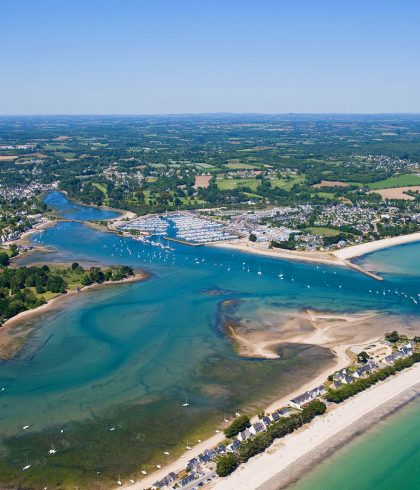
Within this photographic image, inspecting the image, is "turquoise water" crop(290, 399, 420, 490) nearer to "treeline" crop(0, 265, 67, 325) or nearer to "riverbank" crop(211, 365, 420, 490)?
"riverbank" crop(211, 365, 420, 490)

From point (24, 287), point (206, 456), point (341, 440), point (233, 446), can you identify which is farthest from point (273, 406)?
point (24, 287)

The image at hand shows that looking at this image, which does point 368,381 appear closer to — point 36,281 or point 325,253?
point 325,253

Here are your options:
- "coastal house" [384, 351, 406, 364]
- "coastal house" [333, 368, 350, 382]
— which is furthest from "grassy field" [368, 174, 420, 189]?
"coastal house" [333, 368, 350, 382]

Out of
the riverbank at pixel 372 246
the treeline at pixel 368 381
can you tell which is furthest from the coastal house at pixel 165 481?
the riverbank at pixel 372 246

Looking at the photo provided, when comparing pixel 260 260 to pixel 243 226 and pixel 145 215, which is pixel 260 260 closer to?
pixel 243 226

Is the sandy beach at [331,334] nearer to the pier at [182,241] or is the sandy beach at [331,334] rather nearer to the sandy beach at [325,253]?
the sandy beach at [325,253]

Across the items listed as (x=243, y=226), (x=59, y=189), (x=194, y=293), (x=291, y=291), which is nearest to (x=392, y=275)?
(x=291, y=291)
